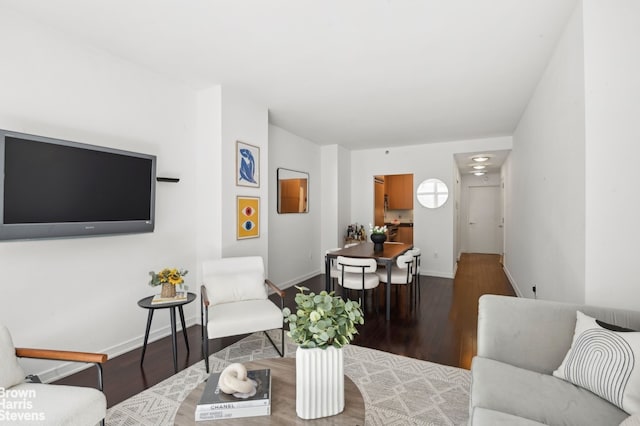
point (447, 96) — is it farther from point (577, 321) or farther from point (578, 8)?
point (577, 321)

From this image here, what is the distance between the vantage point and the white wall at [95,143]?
7.30ft

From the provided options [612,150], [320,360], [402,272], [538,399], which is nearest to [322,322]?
[320,360]

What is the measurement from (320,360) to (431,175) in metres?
5.56

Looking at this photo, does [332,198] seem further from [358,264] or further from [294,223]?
[358,264]

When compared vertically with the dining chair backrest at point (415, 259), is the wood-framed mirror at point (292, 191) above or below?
above

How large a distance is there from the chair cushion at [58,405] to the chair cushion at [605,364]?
93.2 inches

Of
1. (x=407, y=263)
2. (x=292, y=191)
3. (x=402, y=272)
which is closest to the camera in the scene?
(x=407, y=263)

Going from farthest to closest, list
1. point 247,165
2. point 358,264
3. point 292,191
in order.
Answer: point 292,191, point 247,165, point 358,264

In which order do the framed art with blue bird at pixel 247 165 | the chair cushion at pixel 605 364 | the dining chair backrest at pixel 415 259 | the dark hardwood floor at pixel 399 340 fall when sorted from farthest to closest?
the dining chair backrest at pixel 415 259 < the framed art with blue bird at pixel 247 165 < the dark hardwood floor at pixel 399 340 < the chair cushion at pixel 605 364

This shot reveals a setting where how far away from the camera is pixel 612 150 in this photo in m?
1.85

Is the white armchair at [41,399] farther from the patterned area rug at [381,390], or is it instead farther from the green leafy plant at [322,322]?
the green leafy plant at [322,322]

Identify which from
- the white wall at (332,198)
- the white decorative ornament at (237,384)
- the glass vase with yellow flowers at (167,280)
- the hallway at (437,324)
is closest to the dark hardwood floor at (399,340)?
the hallway at (437,324)

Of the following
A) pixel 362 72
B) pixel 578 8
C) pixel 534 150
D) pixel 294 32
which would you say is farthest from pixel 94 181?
pixel 534 150

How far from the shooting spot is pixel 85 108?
2588mm
